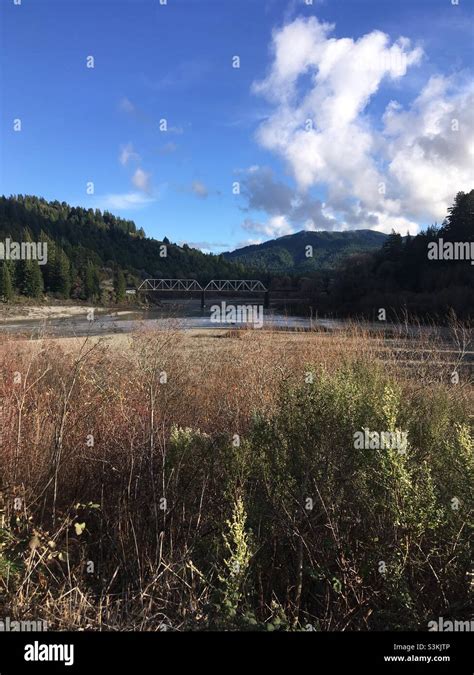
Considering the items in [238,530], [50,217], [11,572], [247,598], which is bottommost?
[247,598]

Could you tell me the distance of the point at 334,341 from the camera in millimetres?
11344

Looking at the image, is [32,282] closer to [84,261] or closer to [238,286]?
[84,261]

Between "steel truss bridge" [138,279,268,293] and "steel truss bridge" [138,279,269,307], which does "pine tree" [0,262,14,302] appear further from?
"steel truss bridge" [138,279,268,293]

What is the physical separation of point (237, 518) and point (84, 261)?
13969 centimetres

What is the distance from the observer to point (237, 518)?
12.0ft

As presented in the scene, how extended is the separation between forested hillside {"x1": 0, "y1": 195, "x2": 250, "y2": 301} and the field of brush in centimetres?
9514

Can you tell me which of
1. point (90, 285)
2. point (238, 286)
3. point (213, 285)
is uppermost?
point (213, 285)

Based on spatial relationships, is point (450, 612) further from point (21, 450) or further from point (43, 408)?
point (43, 408)

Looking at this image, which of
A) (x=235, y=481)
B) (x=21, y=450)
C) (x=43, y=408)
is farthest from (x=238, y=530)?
(x=43, y=408)

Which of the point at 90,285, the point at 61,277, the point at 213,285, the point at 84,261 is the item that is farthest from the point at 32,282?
the point at 213,285

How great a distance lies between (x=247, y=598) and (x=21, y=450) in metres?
2.84

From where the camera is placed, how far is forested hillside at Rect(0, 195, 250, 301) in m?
97.6

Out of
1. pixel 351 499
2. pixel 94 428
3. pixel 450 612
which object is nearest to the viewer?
pixel 450 612

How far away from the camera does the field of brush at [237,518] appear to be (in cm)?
322
